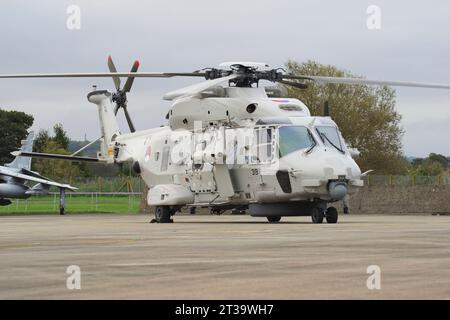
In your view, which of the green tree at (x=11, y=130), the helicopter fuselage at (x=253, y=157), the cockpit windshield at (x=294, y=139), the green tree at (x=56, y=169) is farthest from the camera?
the green tree at (x=11, y=130)

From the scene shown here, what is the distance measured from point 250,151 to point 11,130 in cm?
10297

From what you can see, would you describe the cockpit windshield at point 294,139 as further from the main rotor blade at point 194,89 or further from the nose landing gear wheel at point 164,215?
the nose landing gear wheel at point 164,215

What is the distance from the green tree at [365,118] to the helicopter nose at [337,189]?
4875 cm

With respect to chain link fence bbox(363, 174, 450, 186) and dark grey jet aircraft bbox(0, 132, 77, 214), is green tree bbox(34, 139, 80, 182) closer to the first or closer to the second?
dark grey jet aircraft bbox(0, 132, 77, 214)

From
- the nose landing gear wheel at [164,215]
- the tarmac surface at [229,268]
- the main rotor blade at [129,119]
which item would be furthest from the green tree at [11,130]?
the tarmac surface at [229,268]

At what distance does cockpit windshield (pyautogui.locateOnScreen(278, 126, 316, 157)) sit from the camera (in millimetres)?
28984

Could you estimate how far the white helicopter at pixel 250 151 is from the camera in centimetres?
2873

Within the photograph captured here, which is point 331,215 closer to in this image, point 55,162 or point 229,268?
point 229,268

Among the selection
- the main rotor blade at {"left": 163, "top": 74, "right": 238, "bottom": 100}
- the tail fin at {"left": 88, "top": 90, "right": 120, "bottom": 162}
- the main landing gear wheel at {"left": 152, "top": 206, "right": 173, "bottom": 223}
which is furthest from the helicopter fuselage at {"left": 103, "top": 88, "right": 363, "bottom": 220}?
the tail fin at {"left": 88, "top": 90, "right": 120, "bottom": 162}

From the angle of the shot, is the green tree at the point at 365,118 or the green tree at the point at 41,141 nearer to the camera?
the green tree at the point at 365,118

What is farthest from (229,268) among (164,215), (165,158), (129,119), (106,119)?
(106,119)

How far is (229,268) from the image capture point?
11.6m
